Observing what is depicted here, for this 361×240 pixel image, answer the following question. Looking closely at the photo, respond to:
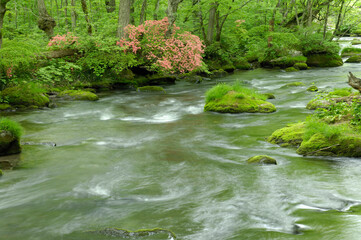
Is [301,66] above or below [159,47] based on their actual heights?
below

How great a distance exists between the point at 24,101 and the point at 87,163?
7213 millimetres

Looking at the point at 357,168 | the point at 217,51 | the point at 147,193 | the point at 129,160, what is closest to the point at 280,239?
the point at 147,193

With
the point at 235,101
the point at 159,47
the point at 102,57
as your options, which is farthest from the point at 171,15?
the point at 235,101

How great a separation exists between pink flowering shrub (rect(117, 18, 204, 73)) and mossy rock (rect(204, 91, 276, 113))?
6.17 metres

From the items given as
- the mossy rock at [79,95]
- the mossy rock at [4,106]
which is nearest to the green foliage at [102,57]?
the mossy rock at [79,95]

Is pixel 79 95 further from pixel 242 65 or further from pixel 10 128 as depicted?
pixel 242 65

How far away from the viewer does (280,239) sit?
3.63 m

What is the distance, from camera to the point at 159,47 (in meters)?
17.2

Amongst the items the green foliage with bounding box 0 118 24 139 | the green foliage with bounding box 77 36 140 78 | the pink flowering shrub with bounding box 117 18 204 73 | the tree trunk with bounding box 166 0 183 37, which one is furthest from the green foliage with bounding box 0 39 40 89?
the tree trunk with bounding box 166 0 183 37

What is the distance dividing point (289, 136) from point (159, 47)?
36.6ft

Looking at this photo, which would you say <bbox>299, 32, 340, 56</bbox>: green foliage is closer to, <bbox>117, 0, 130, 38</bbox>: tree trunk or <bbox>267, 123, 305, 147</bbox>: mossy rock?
<bbox>117, 0, 130, 38</bbox>: tree trunk

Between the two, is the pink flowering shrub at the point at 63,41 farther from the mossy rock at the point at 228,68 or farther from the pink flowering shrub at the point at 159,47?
the mossy rock at the point at 228,68

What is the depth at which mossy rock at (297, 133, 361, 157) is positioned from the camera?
6.17 meters

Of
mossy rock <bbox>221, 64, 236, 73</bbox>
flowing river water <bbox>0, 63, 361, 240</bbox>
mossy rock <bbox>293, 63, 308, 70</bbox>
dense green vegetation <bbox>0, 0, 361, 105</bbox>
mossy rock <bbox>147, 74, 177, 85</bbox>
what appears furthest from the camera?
mossy rock <bbox>221, 64, 236, 73</bbox>
